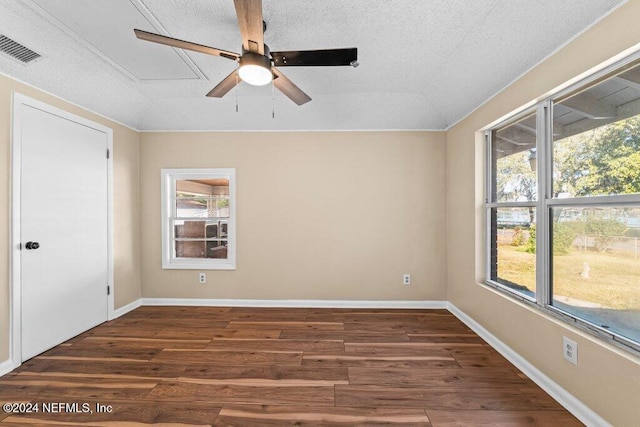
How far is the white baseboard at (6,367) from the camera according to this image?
2275 mm

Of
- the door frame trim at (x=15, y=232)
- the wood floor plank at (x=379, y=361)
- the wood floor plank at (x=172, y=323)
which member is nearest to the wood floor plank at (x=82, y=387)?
the door frame trim at (x=15, y=232)

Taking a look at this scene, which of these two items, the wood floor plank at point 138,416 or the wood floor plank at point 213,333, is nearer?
the wood floor plank at point 138,416

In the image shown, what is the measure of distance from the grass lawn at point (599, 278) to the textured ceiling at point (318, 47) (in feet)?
4.69

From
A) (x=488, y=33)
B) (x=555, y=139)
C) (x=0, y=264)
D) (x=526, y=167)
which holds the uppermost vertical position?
(x=488, y=33)

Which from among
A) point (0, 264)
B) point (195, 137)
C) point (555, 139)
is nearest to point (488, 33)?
point (555, 139)

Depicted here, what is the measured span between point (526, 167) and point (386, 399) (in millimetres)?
2189

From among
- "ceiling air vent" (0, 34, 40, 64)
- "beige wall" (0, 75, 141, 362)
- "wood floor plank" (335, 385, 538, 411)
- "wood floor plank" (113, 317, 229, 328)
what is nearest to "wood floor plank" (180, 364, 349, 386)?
"wood floor plank" (335, 385, 538, 411)

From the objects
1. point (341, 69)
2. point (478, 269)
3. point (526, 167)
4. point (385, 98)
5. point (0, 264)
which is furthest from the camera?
point (385, 98)

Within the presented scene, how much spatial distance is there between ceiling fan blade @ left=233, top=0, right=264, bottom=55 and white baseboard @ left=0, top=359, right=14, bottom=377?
121 inches

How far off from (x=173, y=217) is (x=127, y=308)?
4.18 feet

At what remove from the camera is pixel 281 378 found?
2.23 meters

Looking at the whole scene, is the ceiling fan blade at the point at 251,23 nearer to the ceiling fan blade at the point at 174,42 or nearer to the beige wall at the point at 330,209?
the ceiling fan blade at the point at 174,42

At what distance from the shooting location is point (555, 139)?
2.14 meters

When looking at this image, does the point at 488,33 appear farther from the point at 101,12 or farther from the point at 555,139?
the point at 101,12
